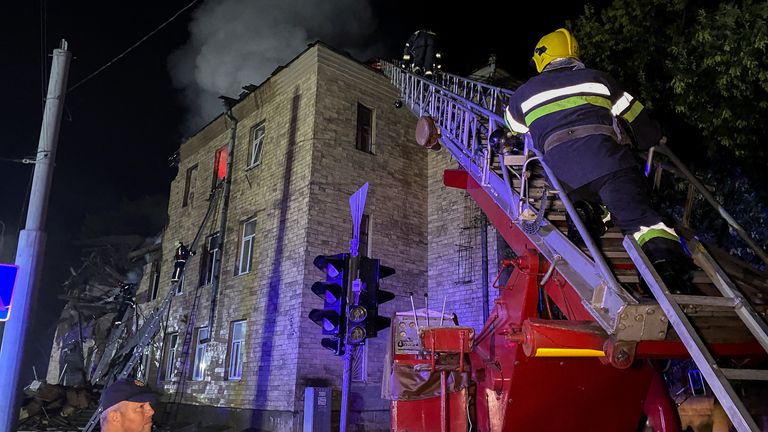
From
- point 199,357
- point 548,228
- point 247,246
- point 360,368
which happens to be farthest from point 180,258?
point 548,228

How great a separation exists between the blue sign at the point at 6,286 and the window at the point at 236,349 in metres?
6.61

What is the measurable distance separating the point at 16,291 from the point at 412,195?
8.59 meters

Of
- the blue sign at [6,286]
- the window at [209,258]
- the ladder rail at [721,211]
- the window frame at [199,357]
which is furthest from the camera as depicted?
the window at [209,258]

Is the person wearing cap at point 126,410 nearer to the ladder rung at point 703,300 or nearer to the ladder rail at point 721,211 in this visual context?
the ladder rung at point 703,300

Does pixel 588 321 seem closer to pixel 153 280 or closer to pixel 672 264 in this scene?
pixel 672 264

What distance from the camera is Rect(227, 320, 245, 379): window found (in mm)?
11961

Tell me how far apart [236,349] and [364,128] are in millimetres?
5781

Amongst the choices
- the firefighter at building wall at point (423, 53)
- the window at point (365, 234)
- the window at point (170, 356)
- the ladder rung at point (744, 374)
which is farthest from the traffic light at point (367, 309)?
Result: the window at point (170, 356)

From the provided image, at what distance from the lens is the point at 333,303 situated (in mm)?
6191

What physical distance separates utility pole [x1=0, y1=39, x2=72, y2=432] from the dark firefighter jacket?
205 inches

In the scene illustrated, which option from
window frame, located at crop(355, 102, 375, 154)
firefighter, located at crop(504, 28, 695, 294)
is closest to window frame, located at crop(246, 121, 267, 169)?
window frame, located at crop(355, 102, 375, 154)

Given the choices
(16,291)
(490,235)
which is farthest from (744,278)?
(490,235)

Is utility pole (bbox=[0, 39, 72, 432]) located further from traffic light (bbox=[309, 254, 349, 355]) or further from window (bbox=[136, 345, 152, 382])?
window (bbox=[136, 345, 152, 382])

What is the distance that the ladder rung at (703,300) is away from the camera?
95.5 inches
